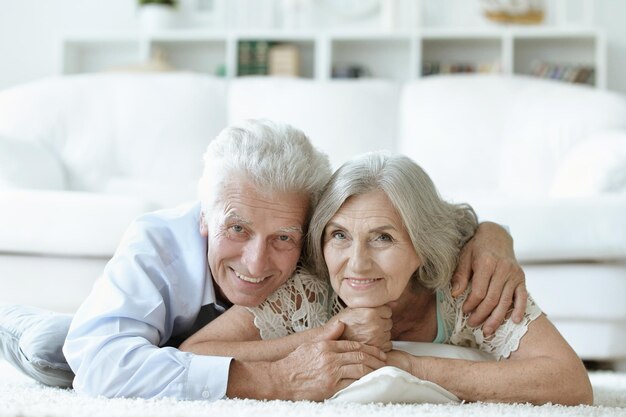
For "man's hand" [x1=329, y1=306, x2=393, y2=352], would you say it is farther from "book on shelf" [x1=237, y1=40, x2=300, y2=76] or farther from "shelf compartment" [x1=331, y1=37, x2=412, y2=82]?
"shelf compartment" [x1=331, y1=37, x2=412, y2=82]

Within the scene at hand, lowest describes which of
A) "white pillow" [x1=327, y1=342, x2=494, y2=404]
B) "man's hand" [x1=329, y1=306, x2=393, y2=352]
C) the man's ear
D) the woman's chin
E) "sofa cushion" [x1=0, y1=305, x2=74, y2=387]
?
"sofa cushion" [x1=0, y1=305, x2=74, y2=387]

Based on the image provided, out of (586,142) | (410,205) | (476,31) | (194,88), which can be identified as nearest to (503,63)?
(476,31)

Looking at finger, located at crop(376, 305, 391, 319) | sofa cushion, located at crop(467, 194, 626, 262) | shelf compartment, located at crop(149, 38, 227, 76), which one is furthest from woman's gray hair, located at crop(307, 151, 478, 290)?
shelf compartment, located at crop(149, 38, 227, 76)

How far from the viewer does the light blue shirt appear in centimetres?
149

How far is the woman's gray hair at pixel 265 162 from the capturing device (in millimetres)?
1613

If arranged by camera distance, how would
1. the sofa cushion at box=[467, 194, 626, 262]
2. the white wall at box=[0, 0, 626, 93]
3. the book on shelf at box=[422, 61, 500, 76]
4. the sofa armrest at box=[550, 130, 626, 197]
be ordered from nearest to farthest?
the sofa cushion at box=[467, 194, 626, 262] < the sofa armrest at box=[550, 130, 626, 197] < the book on shelf at box=[422, 61, 500, 76] < the white wall at box=[0, 0, 626, 93]

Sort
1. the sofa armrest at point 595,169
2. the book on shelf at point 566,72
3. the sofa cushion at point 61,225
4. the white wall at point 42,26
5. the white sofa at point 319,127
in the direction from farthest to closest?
the white wall at point 42,26 < the book on shelf at point 566,72 < the white sofa at point 319,127 < the sofa armrest at point 595,169 < the sofa cushion at point 61,225

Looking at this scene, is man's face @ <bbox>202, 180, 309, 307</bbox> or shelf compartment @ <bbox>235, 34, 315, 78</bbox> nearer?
man's face @ <bbox>202, 180, 309, 307</bbox>

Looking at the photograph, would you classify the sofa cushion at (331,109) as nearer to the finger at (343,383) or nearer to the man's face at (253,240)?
the man's face at (253,240)

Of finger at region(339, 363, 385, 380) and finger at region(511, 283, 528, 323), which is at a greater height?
finger at region(511, 283, 528, 323)

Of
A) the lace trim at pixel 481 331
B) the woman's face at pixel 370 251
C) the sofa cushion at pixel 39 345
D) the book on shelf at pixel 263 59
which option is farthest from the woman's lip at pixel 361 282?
the book on shelf at pixel 263 59

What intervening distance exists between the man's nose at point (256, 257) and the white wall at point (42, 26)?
4.03 m

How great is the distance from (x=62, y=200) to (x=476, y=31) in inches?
113

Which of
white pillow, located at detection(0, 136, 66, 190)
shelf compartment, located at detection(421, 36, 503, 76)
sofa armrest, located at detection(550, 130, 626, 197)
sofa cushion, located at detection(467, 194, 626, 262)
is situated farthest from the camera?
shelf compartment, located at detection(421, 36, 503, 76)
